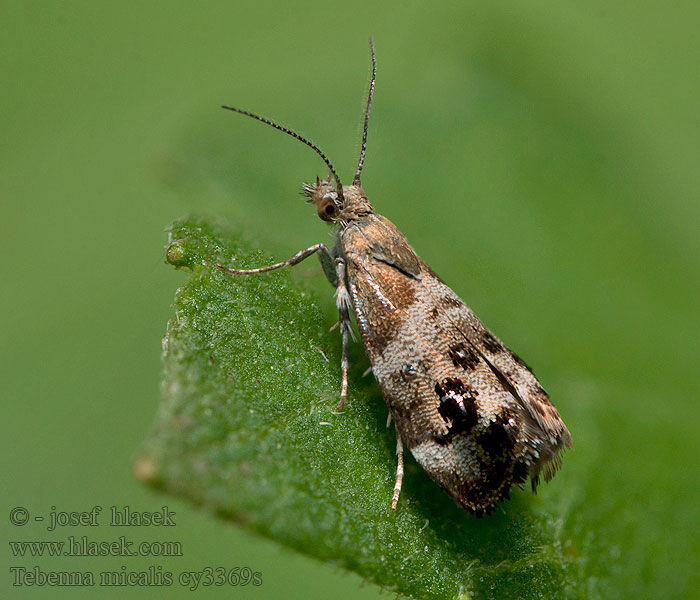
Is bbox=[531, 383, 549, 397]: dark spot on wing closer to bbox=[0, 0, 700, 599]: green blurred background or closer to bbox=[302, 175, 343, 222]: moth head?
bbox=[0, 0, 700, 599]: green blurred background

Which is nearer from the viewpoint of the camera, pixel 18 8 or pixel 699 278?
pixel 699 278

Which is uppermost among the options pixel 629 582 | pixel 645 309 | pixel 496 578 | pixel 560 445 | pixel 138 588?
pixel 645 309

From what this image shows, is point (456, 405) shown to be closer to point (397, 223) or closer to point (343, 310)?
point (343, 310)

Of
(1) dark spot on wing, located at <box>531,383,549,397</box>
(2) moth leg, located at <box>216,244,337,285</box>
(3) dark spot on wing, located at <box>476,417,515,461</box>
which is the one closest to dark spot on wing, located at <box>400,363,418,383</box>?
(3) dark spot on wing, located at <box>476,417,515,461</box>

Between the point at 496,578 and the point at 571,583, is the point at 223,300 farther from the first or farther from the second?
the point at 571,583

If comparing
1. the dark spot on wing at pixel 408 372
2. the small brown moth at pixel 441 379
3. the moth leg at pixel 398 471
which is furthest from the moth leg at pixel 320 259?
the moth leg at pixel 398 471

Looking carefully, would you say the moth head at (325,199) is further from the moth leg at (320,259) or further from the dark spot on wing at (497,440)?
the dark spot on wing at (497,440)

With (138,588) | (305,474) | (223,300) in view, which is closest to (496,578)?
(305,474)
